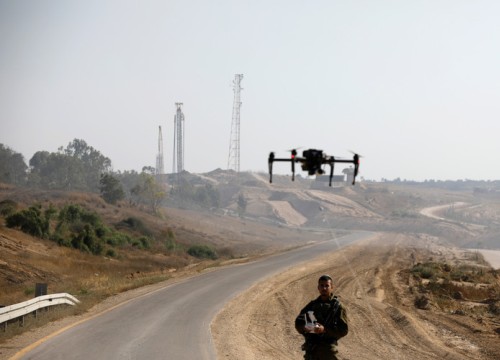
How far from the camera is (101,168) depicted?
16762 centimetres

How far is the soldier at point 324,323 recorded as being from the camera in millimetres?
9117

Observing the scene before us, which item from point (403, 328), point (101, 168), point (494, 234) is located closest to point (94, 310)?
point (403, 328)

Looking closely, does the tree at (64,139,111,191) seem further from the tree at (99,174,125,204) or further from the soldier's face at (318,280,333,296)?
the soldier's face at (318,280,333,296)

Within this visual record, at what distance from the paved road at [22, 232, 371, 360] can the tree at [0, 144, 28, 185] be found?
116342 mm

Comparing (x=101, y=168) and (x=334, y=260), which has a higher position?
(x=101, y=168)

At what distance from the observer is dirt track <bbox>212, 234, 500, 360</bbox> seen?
18.6 m

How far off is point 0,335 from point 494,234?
5503 inches

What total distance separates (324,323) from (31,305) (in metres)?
14.2

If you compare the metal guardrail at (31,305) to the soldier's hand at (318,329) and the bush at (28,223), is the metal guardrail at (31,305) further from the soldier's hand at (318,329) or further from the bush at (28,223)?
the bush at (28,223)

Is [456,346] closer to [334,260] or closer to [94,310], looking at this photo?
[94,310]

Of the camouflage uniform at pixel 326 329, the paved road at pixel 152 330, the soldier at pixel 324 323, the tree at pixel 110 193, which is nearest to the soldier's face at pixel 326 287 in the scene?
the soldier at pixel 324 323

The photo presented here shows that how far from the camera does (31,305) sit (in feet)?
68.1

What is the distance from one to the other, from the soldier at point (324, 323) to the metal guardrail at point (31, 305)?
11.6 m

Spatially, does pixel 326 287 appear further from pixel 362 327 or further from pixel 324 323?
pixel 362 327
